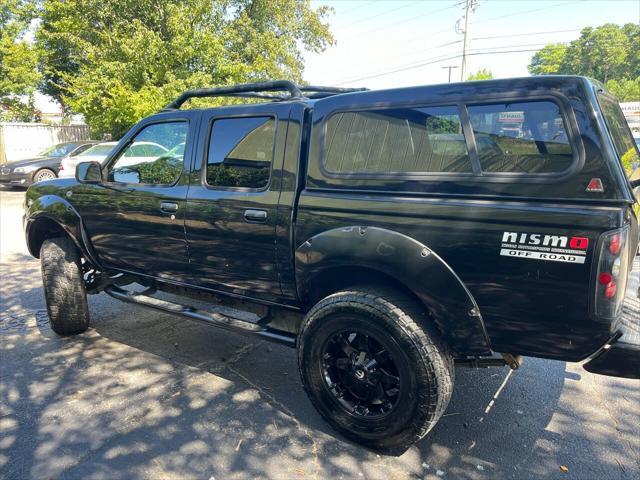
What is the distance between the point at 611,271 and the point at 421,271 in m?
0.84

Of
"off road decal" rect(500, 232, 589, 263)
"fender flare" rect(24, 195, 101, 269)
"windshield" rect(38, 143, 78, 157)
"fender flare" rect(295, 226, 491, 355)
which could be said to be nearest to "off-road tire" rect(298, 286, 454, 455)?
"fender flare" rect(295, 226, 491, 355)

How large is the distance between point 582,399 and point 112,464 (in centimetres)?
310

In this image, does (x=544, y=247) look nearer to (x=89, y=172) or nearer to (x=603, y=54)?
(x=89, y=172)

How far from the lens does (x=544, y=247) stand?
2150 mm

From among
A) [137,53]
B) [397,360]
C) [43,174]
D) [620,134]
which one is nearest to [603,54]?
[137,53]

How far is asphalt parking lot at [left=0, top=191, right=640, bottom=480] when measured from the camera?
2564mm

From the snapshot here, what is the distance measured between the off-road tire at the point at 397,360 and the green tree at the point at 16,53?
985 inches

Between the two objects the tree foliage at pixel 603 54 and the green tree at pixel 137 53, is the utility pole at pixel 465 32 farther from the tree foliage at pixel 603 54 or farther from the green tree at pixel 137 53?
the tree foliage at pixel 603 54

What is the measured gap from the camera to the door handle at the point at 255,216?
3.03m

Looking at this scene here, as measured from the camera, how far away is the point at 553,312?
2201 millimetres

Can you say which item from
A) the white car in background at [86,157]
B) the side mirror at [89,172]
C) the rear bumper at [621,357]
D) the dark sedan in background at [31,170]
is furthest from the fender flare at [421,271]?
the dark sedan in background at [31,170]

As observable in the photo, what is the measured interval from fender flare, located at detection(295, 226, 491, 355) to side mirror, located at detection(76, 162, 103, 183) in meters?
2.21

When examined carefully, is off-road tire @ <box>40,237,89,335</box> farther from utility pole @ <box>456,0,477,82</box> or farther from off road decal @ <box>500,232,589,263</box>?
utility pole @ <box>456,0,477,82</box>

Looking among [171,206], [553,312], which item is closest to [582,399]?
[553,312]
